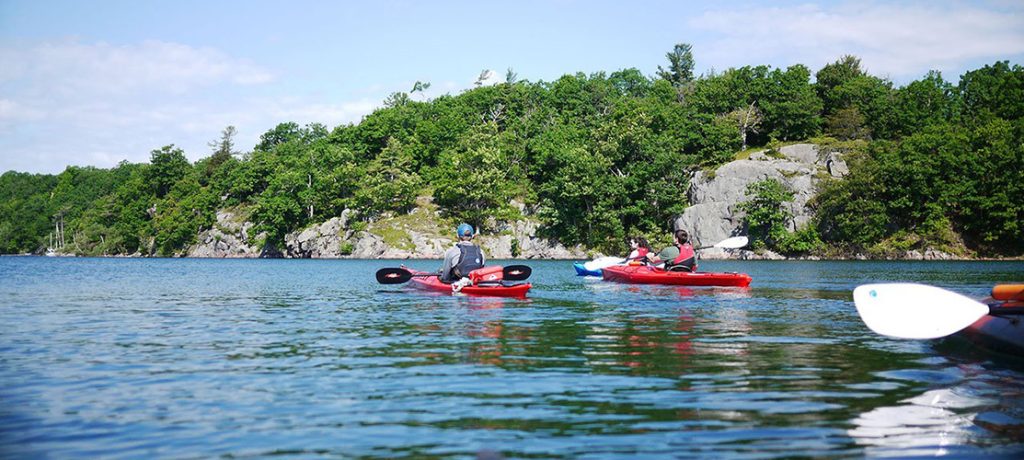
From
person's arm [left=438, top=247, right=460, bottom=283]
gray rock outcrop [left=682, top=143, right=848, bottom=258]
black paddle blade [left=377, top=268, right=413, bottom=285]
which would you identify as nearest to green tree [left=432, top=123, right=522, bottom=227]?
gray rock outcrop [left=682, top=143, right=848, bottom=258]

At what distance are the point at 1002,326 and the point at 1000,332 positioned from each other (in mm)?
89

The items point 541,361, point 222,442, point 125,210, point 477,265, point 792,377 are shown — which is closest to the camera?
point 222,442

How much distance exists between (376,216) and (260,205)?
1657 centimetres

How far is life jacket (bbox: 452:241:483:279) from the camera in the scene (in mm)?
20297

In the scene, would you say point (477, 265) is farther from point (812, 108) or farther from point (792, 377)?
point (812, 108)

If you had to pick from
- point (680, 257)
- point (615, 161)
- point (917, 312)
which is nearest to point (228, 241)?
point (615, 161)

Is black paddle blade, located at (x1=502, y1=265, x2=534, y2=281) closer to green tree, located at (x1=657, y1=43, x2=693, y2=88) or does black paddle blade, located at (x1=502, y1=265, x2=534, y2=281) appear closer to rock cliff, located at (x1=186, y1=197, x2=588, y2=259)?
rock cliff, located at (x1=186, y1=197, x2=588, y2=259)

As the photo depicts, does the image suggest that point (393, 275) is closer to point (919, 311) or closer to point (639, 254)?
point (639, 254)

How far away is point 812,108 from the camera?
80.0 meters

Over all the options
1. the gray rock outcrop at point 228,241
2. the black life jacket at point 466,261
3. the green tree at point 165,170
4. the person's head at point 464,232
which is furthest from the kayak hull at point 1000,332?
the green tree at point 165,170

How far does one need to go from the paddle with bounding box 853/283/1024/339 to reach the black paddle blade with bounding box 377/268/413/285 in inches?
615

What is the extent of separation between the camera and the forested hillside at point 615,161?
65.8 meters

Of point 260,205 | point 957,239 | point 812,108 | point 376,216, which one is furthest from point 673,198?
point 260,205

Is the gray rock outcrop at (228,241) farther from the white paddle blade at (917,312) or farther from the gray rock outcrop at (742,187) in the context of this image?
the white paddle blade at (917,312)
